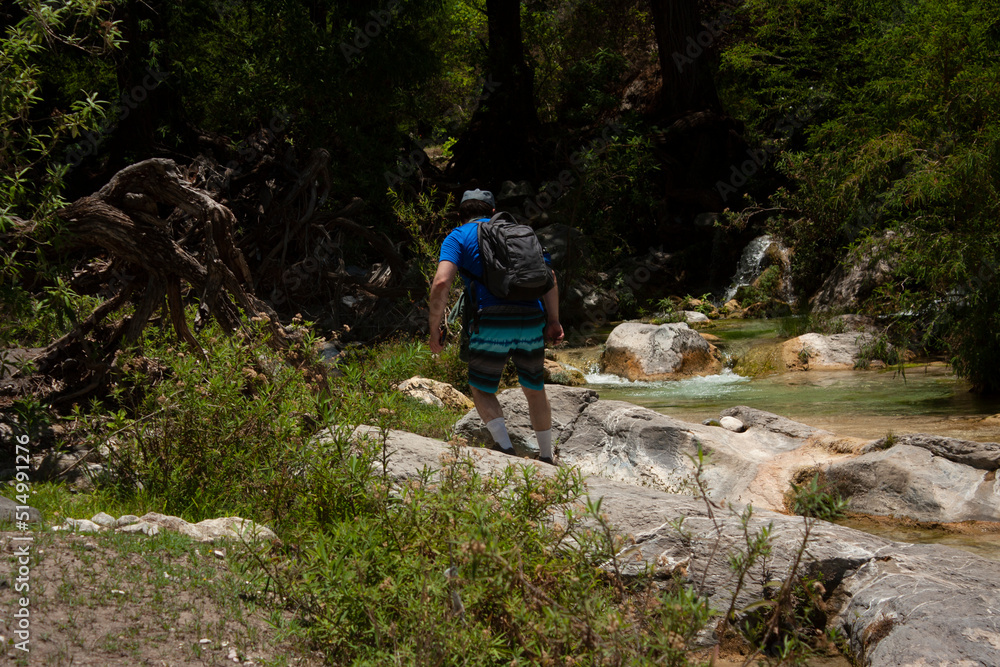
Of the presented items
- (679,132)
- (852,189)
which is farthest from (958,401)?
(679,132)

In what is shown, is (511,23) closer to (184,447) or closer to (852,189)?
(852,189)

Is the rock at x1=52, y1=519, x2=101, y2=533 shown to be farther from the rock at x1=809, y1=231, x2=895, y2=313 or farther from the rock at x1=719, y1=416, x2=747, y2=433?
the rock at x1=809, y1=231, x2=895, y2=313

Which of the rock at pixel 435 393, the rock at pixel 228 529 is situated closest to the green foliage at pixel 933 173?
the rock at pixel 435 393

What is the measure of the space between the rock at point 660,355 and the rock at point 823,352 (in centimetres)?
122

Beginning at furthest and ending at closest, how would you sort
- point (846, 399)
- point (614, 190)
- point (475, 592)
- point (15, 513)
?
point (614, 190)
point (846, 399)
point (15, 513)
point (475, 592)

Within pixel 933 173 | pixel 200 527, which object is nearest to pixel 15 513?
pixel 200 527

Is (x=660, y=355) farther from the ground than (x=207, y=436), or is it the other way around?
(x=207, y=436)

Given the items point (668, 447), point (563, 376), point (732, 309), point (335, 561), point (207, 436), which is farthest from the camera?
point (732, 309)

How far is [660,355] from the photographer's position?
13484mm

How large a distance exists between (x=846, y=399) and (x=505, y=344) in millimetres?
6682

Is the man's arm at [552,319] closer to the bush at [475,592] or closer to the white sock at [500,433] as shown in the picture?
the white sock at [500,433]

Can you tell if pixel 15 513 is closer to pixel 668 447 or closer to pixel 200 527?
pixel 200 527

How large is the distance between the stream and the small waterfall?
500cm

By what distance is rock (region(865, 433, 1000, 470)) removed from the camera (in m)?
6.20
